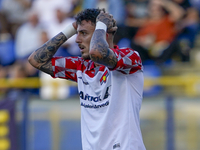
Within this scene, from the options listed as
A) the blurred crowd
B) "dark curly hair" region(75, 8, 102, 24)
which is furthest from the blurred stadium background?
"dark curly hair" region(75, 8, 102, 24)

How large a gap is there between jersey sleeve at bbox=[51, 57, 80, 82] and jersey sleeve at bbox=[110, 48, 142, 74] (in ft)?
2.29

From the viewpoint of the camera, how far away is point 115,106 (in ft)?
10.4

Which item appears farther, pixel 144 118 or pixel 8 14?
pixel 8 14

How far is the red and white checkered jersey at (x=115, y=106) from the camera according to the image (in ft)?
10.2

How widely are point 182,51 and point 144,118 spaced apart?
346 centimetres

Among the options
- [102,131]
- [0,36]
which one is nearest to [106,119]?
[102,131]

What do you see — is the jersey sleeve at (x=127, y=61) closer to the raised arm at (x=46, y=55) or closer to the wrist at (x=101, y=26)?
the wrist at (x=101, y=26)

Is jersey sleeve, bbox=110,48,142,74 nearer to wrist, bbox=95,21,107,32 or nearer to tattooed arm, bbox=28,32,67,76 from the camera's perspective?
wrist, bbox=95,21,107,32

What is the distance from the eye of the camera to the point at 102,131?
3.17m

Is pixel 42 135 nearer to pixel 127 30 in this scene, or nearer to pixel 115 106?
pixel 115 106

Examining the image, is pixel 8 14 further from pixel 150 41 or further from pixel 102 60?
pixel 102 60

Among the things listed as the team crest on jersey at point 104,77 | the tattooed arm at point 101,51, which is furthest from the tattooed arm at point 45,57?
the tattooed arm at point 101,51

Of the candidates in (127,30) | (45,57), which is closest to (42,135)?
(45,57)

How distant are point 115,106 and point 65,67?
77cm
